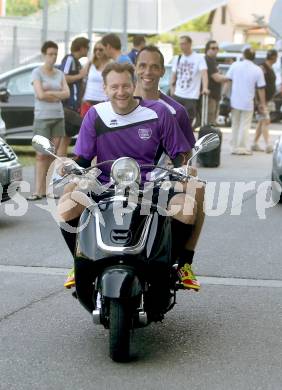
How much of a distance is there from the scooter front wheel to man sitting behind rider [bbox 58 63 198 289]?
2.55 ft

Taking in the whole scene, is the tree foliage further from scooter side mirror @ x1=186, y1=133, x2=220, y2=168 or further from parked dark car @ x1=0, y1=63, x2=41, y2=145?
scooter side mirror @ x1=186, y1=133, x2=220, y2=168

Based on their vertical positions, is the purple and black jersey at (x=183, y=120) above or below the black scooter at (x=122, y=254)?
above

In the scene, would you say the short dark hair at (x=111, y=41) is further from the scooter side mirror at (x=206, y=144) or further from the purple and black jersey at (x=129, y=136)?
the scooter side mirror at (x=206, y=144)

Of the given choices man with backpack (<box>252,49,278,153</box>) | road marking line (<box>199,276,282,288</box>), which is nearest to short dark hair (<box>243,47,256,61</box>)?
man with backpack (<box>252,49,278,153</box>)

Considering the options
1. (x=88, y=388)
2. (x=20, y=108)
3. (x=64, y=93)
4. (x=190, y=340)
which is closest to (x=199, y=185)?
(x=190, y=340)

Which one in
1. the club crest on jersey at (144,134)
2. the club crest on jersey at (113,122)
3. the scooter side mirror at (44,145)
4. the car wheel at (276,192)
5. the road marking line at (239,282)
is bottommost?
the car wheel at (276,192)

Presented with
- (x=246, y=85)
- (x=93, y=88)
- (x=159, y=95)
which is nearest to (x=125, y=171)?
(x=159, y=95)

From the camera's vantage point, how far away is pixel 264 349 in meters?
5.86

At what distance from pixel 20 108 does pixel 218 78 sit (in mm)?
4634

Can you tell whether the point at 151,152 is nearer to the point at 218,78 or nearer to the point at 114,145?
the point at 114,145

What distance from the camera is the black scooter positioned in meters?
5.41

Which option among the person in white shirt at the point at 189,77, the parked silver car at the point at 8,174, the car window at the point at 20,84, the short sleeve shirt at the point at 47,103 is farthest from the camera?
the person in white shirt at the point at 189,77

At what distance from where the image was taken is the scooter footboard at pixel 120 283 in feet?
17.6

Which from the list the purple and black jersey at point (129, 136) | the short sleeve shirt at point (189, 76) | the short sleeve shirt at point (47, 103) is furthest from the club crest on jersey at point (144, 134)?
the short sleeve shirt at point (189, 76)
